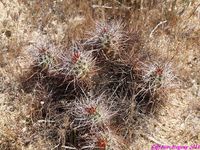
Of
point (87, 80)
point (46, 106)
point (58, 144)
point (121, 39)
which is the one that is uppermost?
point (121, 39)

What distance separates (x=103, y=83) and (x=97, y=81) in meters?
0.06

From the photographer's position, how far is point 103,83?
352 centimetres

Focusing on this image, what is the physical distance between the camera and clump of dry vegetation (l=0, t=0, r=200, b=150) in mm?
3275

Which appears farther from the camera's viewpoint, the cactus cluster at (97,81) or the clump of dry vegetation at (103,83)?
the clump of dry vegetation at (103,83)

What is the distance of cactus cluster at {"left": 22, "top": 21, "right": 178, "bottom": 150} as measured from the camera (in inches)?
125

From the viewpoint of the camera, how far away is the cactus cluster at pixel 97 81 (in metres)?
3.16

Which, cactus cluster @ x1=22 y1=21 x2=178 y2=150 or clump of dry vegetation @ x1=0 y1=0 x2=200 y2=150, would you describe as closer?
cactus cluster @ x1=22 y1=21 x2=178 y2=150

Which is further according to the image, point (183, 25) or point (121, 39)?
point (183, 25)

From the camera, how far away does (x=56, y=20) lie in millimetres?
4082

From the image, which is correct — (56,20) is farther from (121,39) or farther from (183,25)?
(183,25)

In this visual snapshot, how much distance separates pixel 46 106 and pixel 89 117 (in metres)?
0.56

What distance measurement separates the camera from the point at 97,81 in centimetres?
352

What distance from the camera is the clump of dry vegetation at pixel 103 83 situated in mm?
3275

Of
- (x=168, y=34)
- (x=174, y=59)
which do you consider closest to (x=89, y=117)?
(x=174, y=59)
